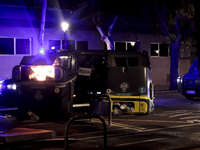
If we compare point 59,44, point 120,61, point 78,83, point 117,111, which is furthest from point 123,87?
point 59,44

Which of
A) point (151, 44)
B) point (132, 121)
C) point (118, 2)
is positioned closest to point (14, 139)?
point (132, 121)

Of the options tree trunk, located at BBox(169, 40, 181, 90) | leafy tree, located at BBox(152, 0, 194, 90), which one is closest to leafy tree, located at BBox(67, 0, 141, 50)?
leafy tree, located at BBox(152, 0, 194, 90)

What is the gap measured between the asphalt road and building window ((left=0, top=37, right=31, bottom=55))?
55.7ft

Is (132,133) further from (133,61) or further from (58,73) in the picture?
(133,61)

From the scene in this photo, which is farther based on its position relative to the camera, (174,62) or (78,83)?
(174,62)

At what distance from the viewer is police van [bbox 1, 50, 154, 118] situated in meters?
11.5

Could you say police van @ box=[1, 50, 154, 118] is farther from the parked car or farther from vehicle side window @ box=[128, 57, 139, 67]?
the parked car

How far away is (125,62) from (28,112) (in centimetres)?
435

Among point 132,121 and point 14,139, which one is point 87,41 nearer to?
point 132,121

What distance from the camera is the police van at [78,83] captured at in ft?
37.6

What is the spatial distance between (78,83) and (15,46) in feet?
50.4

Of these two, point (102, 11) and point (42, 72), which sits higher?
point (102, 11)

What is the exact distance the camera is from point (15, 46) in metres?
27.5

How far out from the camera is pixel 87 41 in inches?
1198
